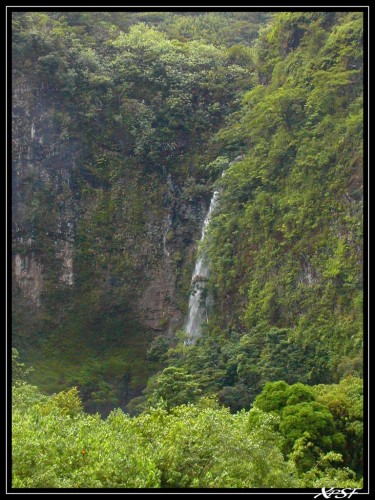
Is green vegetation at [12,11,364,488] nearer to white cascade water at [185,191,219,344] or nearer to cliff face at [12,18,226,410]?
cliff face at [12,18,226,410]

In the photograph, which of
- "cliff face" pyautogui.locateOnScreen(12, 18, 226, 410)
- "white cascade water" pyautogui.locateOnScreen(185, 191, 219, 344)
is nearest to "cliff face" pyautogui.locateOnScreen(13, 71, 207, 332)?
"cliff face" pyautogui.locateOnScreen(12, 18, 226, 410)

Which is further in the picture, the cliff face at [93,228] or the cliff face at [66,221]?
the cliff face at [66,221]

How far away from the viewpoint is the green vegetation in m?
9.92

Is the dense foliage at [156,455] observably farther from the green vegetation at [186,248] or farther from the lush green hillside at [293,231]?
the lush green hillside at [293,231]

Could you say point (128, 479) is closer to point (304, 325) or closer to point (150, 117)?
point (304, 325)

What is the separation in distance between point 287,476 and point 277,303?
1058 centimetres

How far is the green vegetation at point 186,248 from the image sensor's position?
992 cm

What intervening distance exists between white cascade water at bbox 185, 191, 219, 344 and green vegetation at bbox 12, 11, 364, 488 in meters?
0.51

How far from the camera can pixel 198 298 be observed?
23.2 metres

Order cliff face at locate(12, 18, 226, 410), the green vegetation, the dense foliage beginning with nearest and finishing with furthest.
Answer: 1. the dense foliage
2. the green vegetation
3. cliff face at locate(12, 18, 226, 410)

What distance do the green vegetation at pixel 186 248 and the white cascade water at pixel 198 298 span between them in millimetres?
512

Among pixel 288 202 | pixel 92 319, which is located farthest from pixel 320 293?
pixel 92 319

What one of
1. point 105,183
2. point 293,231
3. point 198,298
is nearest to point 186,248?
point 198,298

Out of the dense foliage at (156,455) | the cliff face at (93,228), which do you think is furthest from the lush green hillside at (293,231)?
the dense foliage at (156,455)
